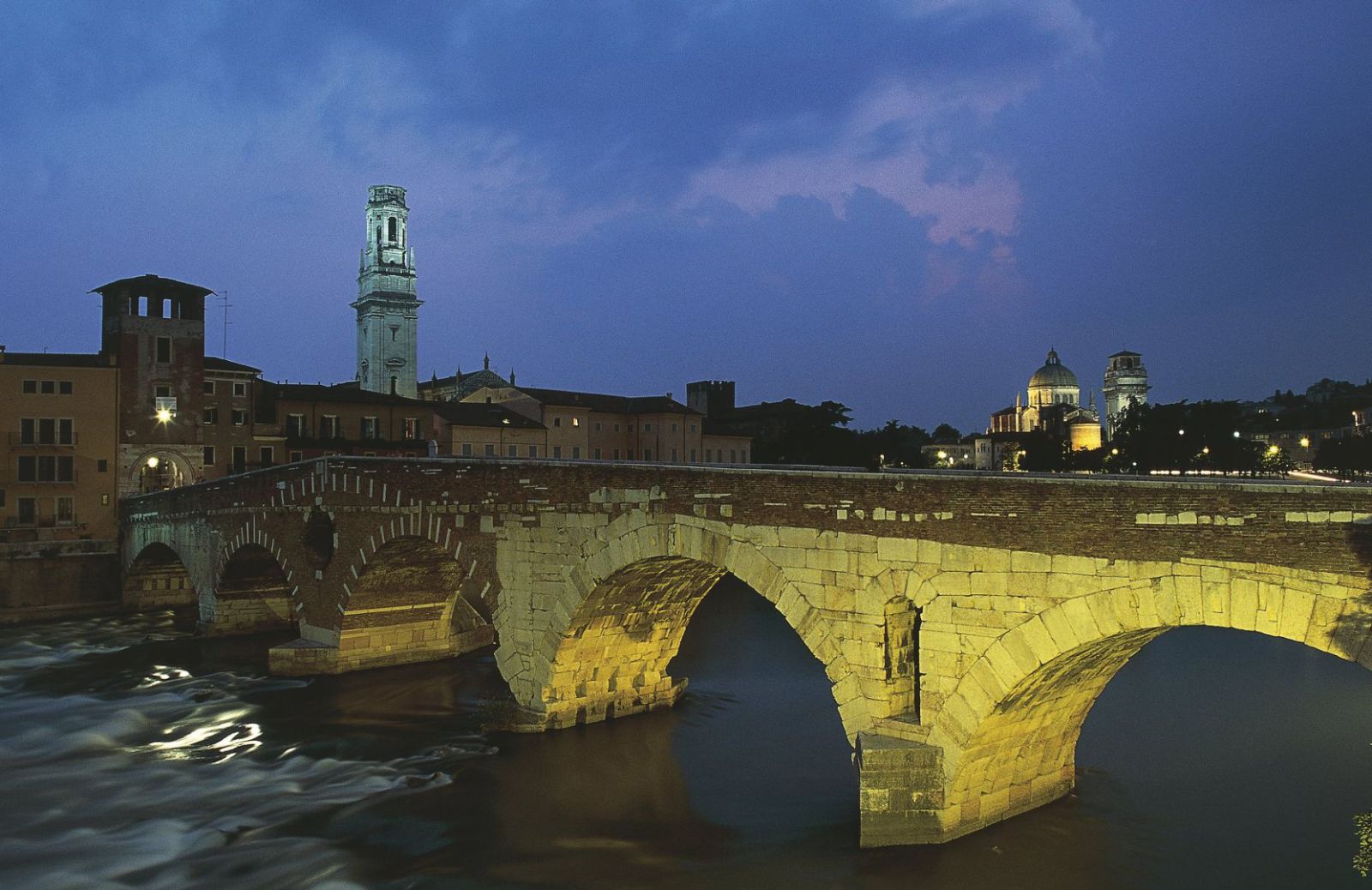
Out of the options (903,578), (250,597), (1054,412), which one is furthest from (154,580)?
(1054,412)

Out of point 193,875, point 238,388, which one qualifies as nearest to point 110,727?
point 193,875

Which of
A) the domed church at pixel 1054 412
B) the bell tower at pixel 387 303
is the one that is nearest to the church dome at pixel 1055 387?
the domed church at pixel 1054 412

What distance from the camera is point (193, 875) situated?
48.6 feet

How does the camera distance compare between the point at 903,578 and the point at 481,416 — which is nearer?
the point at 903,578

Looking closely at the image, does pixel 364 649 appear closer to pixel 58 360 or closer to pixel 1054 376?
pixel 58 360

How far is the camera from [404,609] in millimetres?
27109

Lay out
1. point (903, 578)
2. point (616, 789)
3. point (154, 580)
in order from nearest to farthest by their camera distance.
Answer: point (903, 578) < point (616, 789) < point (154, 580)

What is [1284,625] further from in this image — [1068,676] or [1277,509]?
[1068,676]

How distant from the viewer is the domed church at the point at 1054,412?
125 m

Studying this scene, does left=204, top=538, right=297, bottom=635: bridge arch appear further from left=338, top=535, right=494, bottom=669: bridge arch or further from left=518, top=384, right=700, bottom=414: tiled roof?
left=518, top=384, right=700, bottom=414: tiled roof

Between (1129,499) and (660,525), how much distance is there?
792cm

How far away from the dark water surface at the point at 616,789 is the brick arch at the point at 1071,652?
679mm

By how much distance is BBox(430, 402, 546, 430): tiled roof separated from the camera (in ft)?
182

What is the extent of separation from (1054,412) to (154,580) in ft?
391
